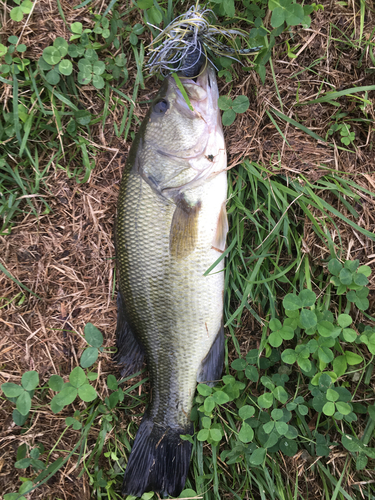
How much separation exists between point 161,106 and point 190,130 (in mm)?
269

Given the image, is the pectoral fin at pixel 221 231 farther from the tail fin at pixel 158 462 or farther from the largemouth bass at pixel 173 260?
the tail fin at pixel 158 462

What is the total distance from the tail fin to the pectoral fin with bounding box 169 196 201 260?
1.29 metres

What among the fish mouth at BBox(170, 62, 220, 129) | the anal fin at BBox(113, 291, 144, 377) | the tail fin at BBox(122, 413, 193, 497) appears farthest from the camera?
the anal fin at BBox(113, 291, 144, 377)

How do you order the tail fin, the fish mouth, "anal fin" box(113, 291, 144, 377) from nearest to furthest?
the fish mouth, the tail fin, "anal fin" box(113, 291, 144, 377)

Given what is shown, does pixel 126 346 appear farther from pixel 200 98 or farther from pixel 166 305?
pixel 200 98

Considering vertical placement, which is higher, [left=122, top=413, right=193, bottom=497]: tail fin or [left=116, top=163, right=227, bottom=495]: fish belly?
[left=116, top=163, right=227, bottom=495]: fish belly

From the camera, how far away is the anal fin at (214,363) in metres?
2.28

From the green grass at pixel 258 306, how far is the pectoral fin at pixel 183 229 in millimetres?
310

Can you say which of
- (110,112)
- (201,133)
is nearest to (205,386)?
(201,133)

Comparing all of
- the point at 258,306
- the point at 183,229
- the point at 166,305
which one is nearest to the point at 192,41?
the point at 183,229

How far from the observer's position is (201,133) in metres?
2.10

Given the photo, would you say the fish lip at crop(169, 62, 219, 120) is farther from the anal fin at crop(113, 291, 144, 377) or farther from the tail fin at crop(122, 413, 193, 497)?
the tail fin at crop(122, 413, 193, 497)

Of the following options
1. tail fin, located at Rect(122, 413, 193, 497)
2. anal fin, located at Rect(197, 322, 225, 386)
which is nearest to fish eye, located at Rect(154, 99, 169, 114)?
anal fin, located at Rect(197, 322, 225, 386)

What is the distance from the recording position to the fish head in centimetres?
210
